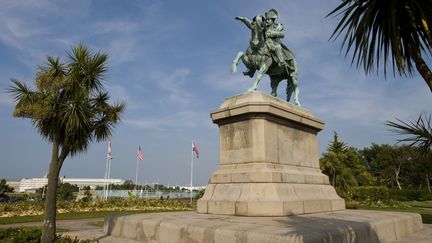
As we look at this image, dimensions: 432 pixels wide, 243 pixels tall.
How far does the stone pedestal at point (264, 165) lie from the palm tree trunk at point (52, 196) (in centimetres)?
377

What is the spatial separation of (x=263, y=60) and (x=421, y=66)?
4649mm

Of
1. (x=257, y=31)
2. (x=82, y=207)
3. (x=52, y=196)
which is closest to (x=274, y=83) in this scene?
(x=257, y=31)

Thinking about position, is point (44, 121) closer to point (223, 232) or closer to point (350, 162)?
point (223, 232)

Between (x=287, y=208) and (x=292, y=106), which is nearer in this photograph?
(x=287, y=208)

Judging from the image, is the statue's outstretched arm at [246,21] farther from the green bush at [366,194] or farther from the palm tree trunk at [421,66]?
the green bush at [366,194]

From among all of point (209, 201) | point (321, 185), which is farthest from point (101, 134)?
point (321, 185)

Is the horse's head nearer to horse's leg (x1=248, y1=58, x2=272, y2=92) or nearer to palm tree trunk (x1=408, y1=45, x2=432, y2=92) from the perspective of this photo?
horse's leg (x1=248, y1=58, x2=272, y2=92)

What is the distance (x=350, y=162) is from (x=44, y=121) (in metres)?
45.5

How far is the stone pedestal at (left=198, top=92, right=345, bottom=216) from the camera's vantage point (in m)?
8.00

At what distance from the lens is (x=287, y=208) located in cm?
769

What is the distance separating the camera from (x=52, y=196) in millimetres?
7715

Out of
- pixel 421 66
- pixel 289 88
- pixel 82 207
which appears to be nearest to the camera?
pixel 421 66

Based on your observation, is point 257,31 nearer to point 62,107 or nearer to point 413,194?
point 62,107

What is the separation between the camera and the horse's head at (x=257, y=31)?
1023 cm
